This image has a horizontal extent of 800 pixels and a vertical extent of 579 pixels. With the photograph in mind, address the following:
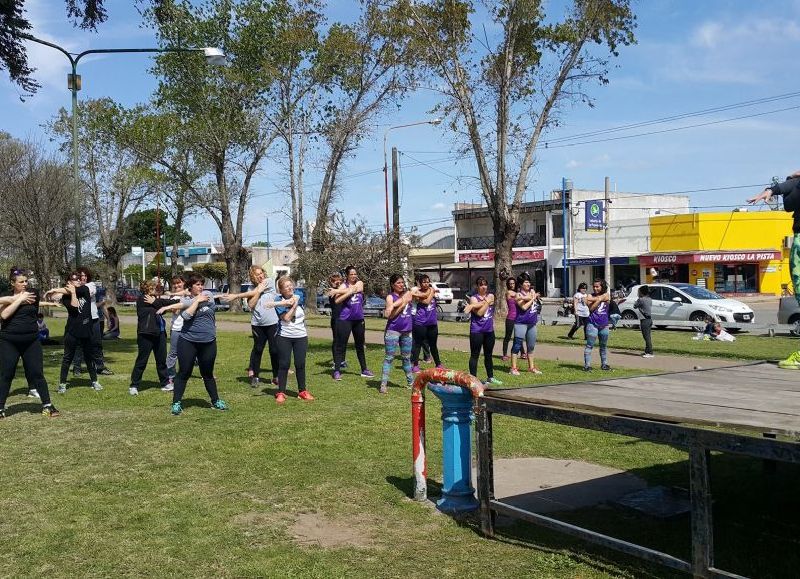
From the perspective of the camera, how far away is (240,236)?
38.2 meters

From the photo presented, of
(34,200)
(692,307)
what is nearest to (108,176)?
(34,200)

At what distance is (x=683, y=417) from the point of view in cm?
404

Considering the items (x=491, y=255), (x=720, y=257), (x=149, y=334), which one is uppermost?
(x=491, y=255)

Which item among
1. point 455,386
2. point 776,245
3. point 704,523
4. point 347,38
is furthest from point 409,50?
point 776,245

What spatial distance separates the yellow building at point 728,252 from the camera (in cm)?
4609

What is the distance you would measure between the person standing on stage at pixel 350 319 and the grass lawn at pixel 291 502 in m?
3.03

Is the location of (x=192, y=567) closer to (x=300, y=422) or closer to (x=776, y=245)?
(x=300, y=422)

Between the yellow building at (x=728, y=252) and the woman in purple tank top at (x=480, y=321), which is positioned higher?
the yellow building at (x=728, y=252)

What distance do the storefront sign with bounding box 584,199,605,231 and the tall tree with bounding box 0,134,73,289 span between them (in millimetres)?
29152

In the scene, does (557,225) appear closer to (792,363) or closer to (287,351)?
(287,351)

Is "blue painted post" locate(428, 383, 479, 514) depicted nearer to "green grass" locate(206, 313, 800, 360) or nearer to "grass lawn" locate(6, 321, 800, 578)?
"grass lawn" locate(6, 321, 800, 578)

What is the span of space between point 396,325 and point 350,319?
82.5 inches

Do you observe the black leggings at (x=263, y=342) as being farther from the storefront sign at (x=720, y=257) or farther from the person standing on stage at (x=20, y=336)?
the storefront sign at (x=720, y=257)

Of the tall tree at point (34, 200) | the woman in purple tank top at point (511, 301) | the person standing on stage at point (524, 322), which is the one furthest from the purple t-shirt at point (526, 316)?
the tall tree at point (34, 200)
